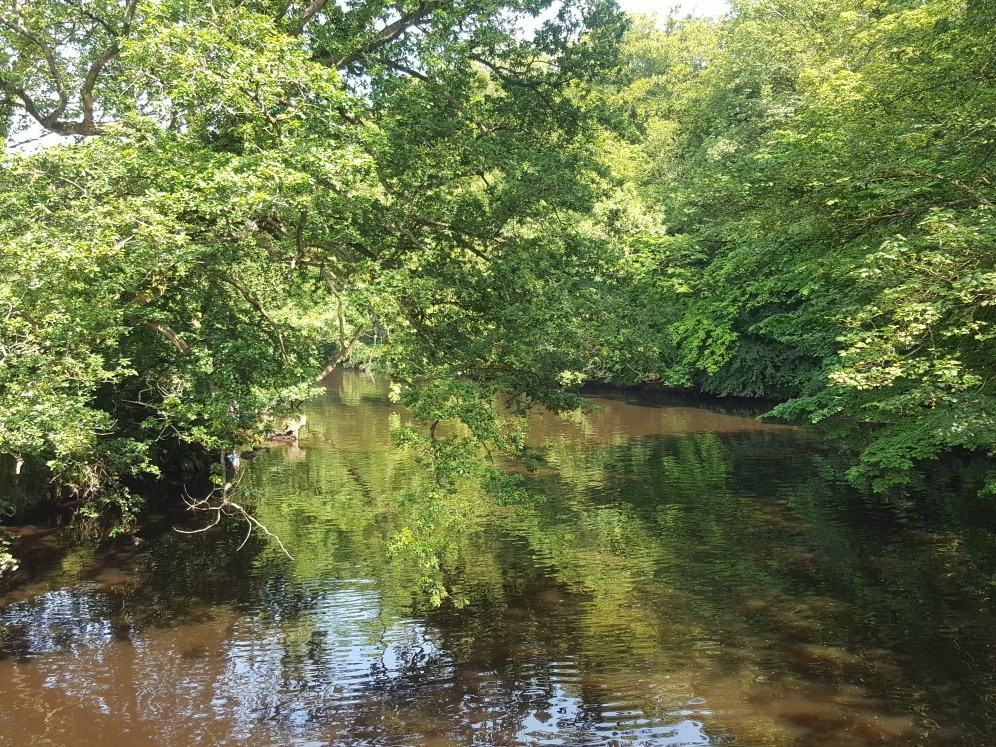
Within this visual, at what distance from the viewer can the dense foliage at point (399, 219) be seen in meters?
9.14

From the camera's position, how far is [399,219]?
11258 mm

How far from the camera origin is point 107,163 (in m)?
9.76

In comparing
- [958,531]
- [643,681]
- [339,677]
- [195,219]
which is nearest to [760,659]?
[643,681]

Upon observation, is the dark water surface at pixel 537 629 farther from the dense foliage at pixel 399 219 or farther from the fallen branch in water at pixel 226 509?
the dense foliage at pixel 399 219

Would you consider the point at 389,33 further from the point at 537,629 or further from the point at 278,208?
the point at 537,629

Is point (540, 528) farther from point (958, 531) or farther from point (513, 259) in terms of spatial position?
point (958, 531)

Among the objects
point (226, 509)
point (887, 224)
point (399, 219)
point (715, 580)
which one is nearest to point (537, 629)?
point (715, 580)

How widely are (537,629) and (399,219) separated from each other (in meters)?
6.43

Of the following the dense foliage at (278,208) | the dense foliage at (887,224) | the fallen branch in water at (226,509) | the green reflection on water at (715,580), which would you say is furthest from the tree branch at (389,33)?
the green reflection on water at (715,580)

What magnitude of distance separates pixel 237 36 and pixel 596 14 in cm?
636

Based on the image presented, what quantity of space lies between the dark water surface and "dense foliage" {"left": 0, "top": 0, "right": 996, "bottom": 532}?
2.02 meters

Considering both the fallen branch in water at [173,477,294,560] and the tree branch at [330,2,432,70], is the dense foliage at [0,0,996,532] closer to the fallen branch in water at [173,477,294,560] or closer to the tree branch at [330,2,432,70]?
the tree branch at [330,2,432,70]

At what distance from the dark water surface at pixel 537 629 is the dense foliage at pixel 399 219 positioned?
79.7 inches

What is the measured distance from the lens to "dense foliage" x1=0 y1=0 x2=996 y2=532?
360 inches
